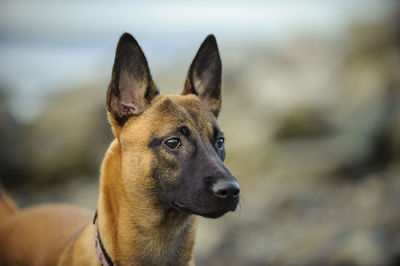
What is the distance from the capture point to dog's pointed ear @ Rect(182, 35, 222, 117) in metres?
3.82

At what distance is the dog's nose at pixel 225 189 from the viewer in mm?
2928

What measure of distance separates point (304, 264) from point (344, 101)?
615 centimetres

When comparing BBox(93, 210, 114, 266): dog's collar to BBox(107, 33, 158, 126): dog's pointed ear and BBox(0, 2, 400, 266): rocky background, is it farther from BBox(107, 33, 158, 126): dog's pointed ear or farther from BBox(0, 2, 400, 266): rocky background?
BBox(0, 2, 400, 266): rocky background

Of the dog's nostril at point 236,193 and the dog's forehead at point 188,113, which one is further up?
the dog's forehead at point 188,113

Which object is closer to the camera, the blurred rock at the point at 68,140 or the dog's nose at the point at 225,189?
the dog's nose at the point at 225,189

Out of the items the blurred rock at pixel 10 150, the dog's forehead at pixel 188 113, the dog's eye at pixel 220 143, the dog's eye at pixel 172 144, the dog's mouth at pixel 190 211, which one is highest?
the dog's forehead at pixel 188 113

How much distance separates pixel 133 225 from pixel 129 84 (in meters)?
1.01

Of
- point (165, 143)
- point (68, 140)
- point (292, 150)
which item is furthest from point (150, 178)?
point (68, 140)

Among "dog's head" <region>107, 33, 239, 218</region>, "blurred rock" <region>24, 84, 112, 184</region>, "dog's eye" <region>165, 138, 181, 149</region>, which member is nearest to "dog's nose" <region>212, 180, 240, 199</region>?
"dog's head" <region>107, 33, 239, 218</region>

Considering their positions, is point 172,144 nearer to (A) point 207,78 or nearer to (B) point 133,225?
(B) point 133,225

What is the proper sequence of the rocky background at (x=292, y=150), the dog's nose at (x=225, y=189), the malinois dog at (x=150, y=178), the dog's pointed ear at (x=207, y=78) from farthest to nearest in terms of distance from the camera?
the rocky background at (x=292, y=150), the dog's pointed ear at (x=207, y=78), the malinois dog at (x=150, y=178), the dog's nose at (x=225, y=189)

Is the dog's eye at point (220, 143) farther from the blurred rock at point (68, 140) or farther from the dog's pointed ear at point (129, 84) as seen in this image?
the blurred rock at point (68, 140)

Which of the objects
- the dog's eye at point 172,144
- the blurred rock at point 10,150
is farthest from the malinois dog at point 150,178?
the blurred rock at point 10,150

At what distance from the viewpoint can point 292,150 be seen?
33.2 feet
